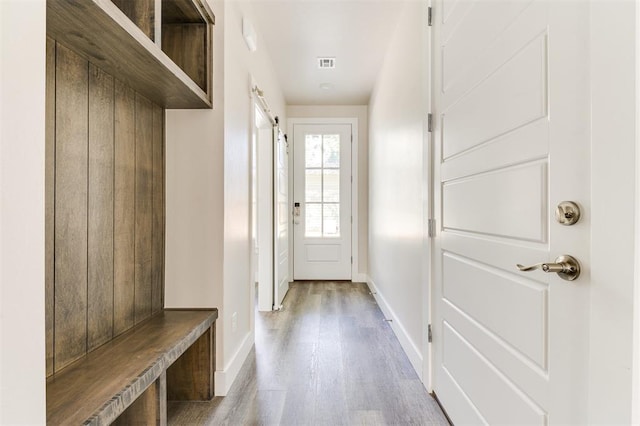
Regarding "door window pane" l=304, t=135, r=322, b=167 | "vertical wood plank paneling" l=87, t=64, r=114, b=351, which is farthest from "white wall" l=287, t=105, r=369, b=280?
"vertical wood plank paneling" l=87, t=64, r=114, b=351

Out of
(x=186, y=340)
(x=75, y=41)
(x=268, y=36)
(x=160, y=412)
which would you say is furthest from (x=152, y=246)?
(x=268, y=36)

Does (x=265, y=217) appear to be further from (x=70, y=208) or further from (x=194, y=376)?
(x=70, y=208)

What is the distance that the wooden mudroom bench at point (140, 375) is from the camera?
3.24ft

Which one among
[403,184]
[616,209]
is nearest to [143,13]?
[616,209]

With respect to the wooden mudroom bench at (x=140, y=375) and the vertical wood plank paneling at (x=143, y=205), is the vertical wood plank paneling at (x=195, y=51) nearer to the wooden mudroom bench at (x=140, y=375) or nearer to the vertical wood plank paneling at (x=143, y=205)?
the vertical wood plank paneling at (x=143, y=205)

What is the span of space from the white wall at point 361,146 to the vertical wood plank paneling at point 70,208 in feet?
12.4

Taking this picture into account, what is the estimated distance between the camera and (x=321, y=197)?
497cm

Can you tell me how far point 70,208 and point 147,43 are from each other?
24.8 inches

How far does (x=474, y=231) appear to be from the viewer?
1349mm

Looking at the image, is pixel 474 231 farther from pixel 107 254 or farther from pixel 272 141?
pixel 272 141

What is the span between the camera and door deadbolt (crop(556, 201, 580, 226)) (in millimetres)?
815

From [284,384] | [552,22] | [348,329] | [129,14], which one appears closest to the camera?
[552,22]

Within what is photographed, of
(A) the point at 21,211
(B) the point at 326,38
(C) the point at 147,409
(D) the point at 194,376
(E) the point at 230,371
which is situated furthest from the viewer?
(B) the point at 326,38

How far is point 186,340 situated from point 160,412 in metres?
0.27
